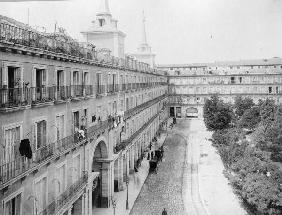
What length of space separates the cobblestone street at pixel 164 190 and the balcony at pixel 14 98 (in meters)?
17.9

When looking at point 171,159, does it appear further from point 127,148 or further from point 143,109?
point 127,148

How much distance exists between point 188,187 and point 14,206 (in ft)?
82.4

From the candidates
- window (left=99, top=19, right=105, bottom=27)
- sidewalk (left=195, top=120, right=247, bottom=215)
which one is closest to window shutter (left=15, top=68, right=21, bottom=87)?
sidewalk (left=195, top=120, right=247, bottom=215)

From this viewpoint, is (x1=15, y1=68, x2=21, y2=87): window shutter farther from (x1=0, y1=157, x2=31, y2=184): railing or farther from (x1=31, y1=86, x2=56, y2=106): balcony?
(x1=0, y1=157, x2=31, y2=184): railing

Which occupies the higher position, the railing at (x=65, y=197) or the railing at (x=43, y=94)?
the railing at (x=43, y=94)

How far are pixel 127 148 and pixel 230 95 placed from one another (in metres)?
61.6

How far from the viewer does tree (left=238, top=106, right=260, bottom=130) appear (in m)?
65.8

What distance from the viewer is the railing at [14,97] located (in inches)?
605

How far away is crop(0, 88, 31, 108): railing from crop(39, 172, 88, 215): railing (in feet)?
20.2

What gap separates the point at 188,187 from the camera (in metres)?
38.8

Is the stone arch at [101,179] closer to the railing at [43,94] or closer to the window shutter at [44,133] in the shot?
the railing at [43,94]

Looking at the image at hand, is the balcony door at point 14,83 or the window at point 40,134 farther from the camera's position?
the window at point 40,134

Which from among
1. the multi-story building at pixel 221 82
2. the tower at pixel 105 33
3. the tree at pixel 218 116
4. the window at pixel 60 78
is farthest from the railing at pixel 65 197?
the multi-story building at pixel 221 82

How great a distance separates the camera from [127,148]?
1635 inches
